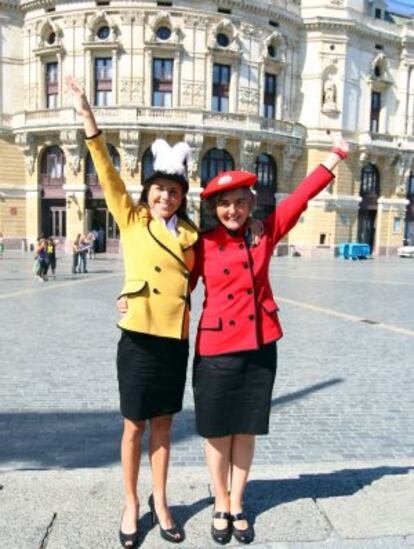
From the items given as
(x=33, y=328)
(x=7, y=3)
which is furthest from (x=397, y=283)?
(x=7, y=3)

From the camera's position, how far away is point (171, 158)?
10.1 feet

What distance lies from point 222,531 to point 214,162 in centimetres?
3192

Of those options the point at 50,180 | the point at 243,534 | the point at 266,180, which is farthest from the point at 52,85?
the point at 243,534

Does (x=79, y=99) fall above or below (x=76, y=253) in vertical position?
above

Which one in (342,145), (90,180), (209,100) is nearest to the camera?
(342,145)

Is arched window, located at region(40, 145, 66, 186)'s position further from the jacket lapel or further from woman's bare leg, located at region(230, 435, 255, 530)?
woman's bare leg, located at region(230, 435, 255, 530)

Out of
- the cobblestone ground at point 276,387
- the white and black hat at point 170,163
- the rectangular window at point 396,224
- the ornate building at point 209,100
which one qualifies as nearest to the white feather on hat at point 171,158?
the white and black hat at point 170,163

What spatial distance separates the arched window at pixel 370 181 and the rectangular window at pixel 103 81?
1939 centimetres

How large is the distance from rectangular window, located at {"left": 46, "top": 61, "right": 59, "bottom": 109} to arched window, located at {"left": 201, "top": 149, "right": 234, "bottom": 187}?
1033 centimetres

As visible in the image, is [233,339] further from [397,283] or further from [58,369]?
[397,283]

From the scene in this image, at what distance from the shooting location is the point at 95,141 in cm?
303

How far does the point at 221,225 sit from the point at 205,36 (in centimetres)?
3231

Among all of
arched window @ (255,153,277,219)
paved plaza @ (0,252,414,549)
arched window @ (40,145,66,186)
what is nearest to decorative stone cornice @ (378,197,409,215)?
arched window @ (255,153,277,219)

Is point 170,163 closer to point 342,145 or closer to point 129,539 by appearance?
point 342,145
